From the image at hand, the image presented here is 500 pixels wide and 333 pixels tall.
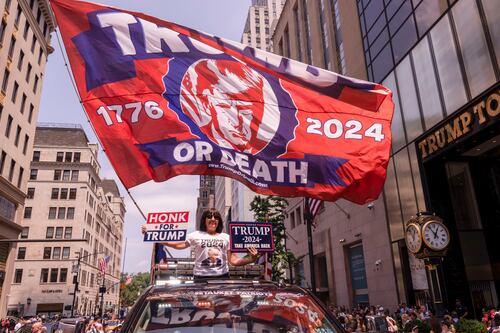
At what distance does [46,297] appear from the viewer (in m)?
61.5

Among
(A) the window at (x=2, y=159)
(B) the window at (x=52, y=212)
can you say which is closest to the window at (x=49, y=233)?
(B) the window at (x=52, y=212)

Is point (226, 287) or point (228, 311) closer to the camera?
point (228, 311)


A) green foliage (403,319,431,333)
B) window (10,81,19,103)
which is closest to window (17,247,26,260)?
window (10,81,19,103)

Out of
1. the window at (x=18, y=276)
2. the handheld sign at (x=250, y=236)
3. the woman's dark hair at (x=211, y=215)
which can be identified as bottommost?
the woman's dark hair at (x=211, y=215)

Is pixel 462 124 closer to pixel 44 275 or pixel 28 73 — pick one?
pixel 28 73

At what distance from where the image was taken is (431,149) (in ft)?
57.5

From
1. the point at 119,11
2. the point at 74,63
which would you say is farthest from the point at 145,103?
the point at 119,11

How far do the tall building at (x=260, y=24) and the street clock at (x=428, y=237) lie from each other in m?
111

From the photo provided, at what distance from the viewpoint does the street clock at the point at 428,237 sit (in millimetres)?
11734

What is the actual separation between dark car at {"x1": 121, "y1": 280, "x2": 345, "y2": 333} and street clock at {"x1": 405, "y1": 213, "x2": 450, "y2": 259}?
31.4 feet

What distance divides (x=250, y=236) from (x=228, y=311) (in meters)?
14.5

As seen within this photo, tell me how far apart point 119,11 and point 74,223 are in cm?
6785

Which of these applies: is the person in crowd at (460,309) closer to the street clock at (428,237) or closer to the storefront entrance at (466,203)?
the storefront entrance at (466,203)

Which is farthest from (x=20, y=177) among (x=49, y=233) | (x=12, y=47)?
(x=49, y=233)
